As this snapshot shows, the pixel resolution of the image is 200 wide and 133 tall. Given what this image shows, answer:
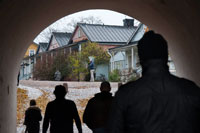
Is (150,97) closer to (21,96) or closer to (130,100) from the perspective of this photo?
(130,100)

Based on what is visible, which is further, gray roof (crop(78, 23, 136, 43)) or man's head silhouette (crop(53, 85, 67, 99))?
gray roof (crop(78, 23, 136, 43))

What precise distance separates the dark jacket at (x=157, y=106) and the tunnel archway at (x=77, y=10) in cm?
307

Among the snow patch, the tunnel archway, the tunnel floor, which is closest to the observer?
the tunnel archway

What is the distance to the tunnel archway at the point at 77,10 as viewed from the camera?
650 centimetres

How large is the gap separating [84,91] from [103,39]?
21.7m

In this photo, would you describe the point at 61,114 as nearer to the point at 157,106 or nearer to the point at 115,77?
the point at 157,106

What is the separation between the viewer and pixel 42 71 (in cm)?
3950

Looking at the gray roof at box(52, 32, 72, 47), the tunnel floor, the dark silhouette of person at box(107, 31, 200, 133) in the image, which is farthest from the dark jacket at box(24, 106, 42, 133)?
the gray roof at box(52, 32, 72, 47)

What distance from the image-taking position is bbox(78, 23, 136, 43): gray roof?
49.3m

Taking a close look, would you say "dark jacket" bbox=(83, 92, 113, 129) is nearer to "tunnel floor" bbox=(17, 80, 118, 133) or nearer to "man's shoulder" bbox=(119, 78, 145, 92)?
"man's shoulder" bbox=(119, 78, 145, 92)

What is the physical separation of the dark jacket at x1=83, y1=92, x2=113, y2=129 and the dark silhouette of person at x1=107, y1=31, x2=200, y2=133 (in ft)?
11.6

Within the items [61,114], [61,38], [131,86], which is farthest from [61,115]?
[61,38]

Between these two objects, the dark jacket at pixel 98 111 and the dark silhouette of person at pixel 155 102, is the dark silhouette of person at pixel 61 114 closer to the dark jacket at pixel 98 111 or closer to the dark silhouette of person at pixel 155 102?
the dark jacket at pixel 98 111

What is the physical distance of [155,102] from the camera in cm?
296
